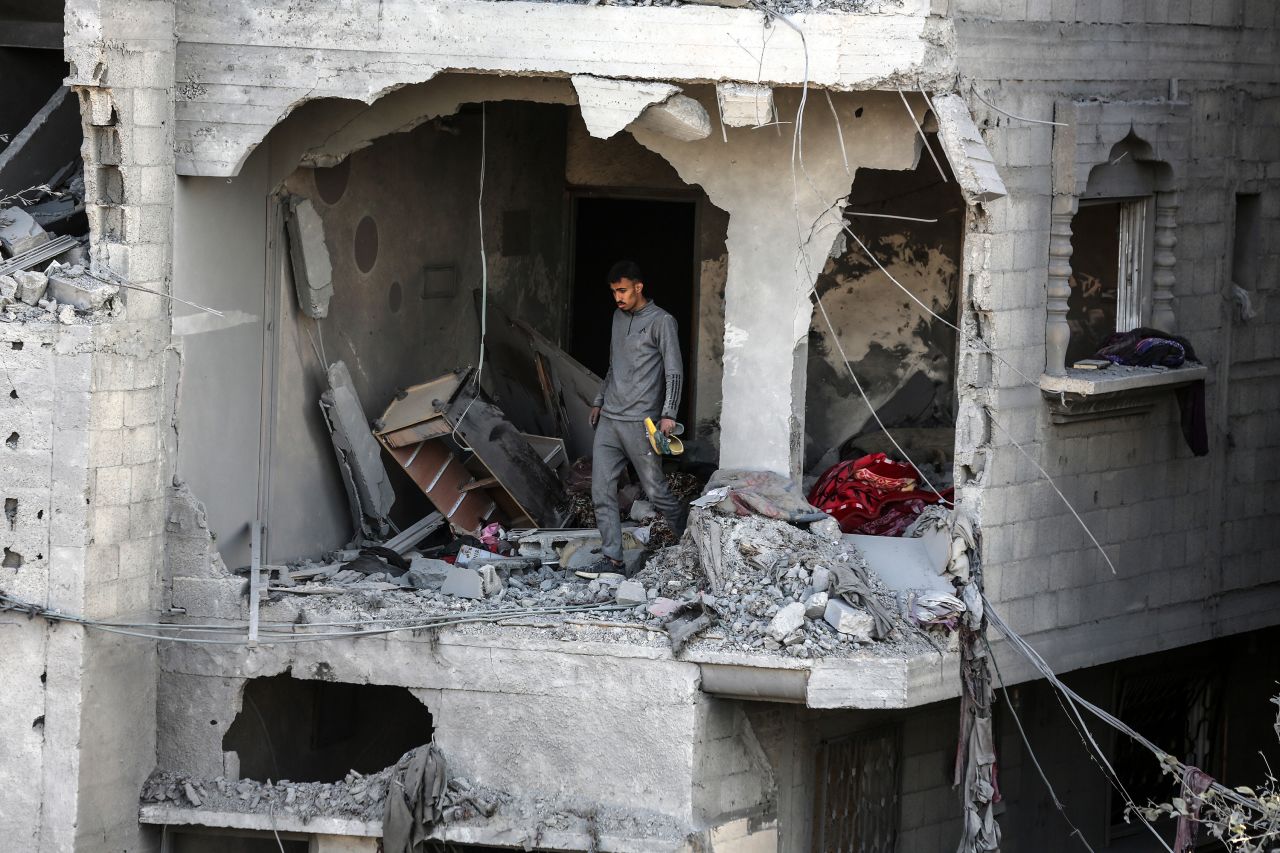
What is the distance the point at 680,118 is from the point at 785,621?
9.47ft

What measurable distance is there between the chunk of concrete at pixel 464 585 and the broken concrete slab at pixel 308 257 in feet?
6.52

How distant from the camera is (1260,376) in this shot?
559 inches

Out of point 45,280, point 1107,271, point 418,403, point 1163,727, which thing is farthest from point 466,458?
point 1163,727

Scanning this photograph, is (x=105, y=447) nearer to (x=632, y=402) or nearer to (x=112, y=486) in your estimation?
(x=112, y=486)

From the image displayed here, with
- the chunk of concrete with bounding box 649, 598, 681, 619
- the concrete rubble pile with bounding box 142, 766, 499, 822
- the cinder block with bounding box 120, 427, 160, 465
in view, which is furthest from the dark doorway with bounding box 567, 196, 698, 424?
the cinder block with bounding box 120, 427, 160, 465

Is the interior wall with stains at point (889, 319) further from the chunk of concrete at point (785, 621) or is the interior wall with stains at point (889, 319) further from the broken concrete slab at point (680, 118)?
the chunk of concrete at point (785, 621)

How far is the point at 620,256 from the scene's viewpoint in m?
15.8

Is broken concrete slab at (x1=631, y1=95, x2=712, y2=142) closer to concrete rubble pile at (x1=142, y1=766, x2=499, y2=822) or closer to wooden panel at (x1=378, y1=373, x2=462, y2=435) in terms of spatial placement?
wooden panel at (x1=378, y1=373, x2=462, y2=435)

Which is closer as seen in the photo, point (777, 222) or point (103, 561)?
point (103, 561)

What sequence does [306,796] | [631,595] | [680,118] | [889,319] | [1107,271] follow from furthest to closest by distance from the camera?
[889,319] → [1107,271] → [306,796] → [631,595] → [680,118]

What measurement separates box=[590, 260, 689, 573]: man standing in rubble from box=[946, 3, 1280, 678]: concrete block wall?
1.82 meters

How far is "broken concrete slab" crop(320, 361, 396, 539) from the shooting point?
1291cm

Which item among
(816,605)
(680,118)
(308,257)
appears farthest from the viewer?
(308,257)

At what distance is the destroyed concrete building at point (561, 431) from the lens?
36.4 ft
